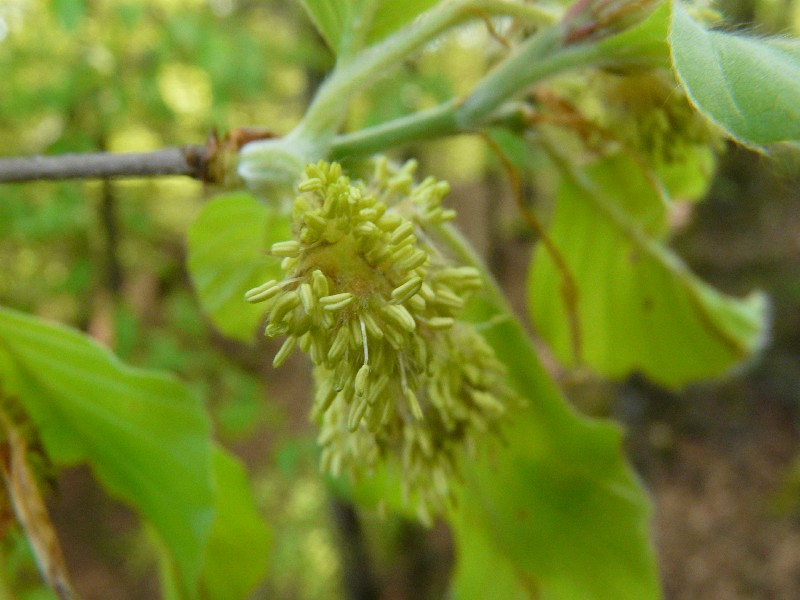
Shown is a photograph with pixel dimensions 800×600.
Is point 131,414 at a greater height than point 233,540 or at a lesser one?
greater

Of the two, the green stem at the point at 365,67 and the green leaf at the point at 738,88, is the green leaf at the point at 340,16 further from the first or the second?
the green leaf at the point at 738,88

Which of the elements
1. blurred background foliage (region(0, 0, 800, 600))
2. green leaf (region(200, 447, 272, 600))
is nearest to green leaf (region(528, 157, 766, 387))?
green leaf (region(200, 447, 272, 600))

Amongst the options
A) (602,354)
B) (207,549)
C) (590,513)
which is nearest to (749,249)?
(602,354)

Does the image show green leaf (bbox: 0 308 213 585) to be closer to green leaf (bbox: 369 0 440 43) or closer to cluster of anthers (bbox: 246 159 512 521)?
cluster of anthers (bbox: 246 159 512 521)

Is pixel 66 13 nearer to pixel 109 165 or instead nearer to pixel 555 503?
pixel 109 165

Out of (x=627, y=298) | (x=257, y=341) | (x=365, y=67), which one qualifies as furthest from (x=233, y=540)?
(x=257, y=341)

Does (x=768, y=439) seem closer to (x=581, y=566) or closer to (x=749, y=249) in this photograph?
(x=749, y=249)
